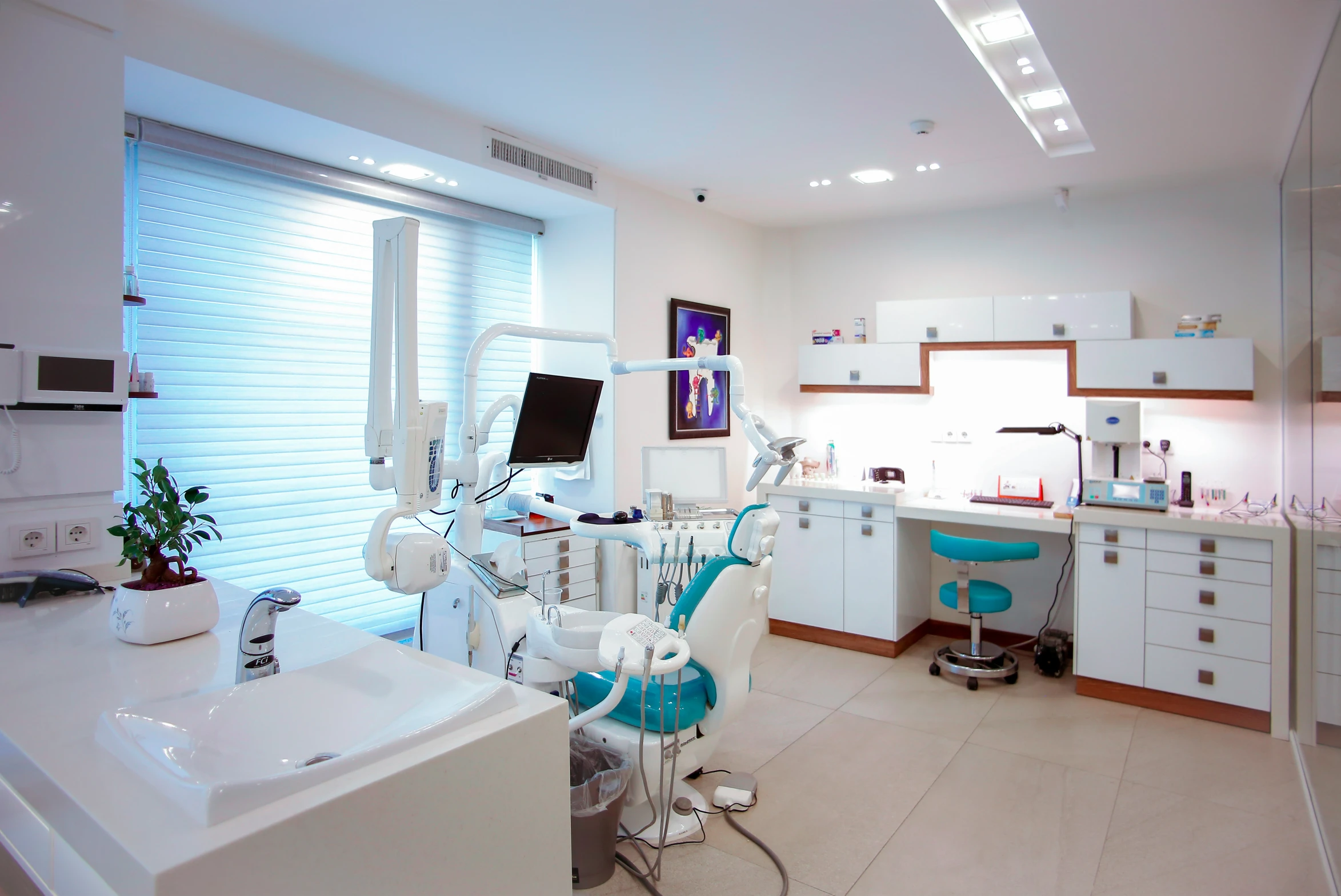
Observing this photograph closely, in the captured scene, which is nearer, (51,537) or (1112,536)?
(51,537)

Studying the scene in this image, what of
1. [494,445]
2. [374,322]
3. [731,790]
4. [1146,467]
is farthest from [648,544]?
[1146,467]

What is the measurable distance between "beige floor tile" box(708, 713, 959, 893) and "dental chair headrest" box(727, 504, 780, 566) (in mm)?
957

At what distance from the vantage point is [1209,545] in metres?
3.66

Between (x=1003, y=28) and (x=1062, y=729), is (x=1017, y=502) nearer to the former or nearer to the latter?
(x=1062, y=729)

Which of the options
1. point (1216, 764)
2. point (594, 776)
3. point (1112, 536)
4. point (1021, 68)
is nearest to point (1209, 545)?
point (1112, 536)

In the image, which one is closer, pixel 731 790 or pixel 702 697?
pixel 702 697

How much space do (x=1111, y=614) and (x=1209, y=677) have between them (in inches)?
18.6

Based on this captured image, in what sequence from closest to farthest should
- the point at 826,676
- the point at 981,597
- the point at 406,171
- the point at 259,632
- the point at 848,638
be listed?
the point at 259,632
the point at 406,171
the point at 981,597
the point at 826,676
the point at 848,638

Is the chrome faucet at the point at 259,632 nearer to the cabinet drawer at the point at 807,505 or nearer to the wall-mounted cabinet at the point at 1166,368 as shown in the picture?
the cabinet drawer at the point at 807,505

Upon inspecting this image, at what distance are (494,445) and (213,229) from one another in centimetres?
179

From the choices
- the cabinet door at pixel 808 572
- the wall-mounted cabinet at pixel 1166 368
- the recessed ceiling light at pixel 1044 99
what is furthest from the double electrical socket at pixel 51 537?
the wall-mounted cabinet at pixel 1166 368

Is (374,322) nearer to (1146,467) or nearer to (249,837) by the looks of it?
(249,837)

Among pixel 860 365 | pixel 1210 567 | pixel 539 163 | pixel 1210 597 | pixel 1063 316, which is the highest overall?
pixel 539 163

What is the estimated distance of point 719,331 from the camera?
202 inches
